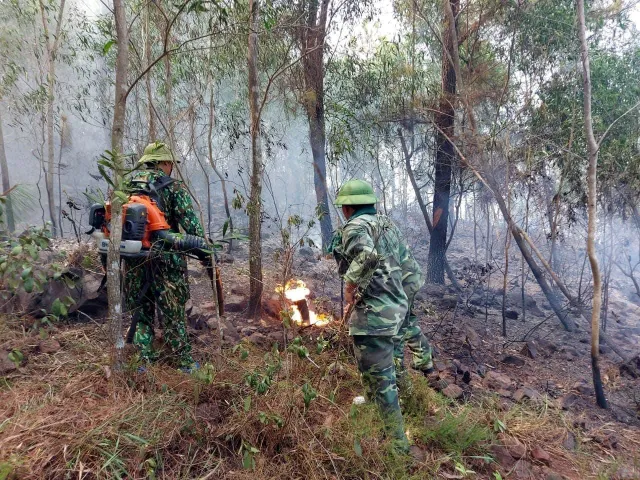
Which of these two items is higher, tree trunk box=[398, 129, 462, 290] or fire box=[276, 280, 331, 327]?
tree trunk box=[398, 129, 462, 290]

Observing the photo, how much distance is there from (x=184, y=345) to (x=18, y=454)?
1.41 meters

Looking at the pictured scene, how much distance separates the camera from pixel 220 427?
2430 mm

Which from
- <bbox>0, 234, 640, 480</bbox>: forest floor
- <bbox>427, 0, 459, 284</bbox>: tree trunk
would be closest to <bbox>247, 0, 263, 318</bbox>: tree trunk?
<bbox>0, 234, 640, 480</bbox>: forest floor

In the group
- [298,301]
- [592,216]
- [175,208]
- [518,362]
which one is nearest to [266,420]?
[175,208]

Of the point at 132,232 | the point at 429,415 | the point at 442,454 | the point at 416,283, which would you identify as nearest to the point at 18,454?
the point at 132,232

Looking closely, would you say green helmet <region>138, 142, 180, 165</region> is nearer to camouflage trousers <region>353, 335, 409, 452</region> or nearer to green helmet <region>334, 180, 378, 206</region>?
green helmet <region>334, 180, 378, 206</region>

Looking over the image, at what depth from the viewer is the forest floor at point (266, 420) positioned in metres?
2.13

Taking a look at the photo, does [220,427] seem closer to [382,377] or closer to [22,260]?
[382,377]

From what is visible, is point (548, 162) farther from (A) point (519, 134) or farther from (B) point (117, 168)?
(B) point (117, 168)

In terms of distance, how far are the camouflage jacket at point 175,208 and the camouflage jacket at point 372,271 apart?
1.26 meters

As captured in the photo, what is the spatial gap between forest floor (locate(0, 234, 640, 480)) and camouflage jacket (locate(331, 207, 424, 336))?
1.46 feet

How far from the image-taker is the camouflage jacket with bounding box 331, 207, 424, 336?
2.80 meters

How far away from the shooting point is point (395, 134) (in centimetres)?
888

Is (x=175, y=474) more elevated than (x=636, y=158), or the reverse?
(x=636, y=158)
